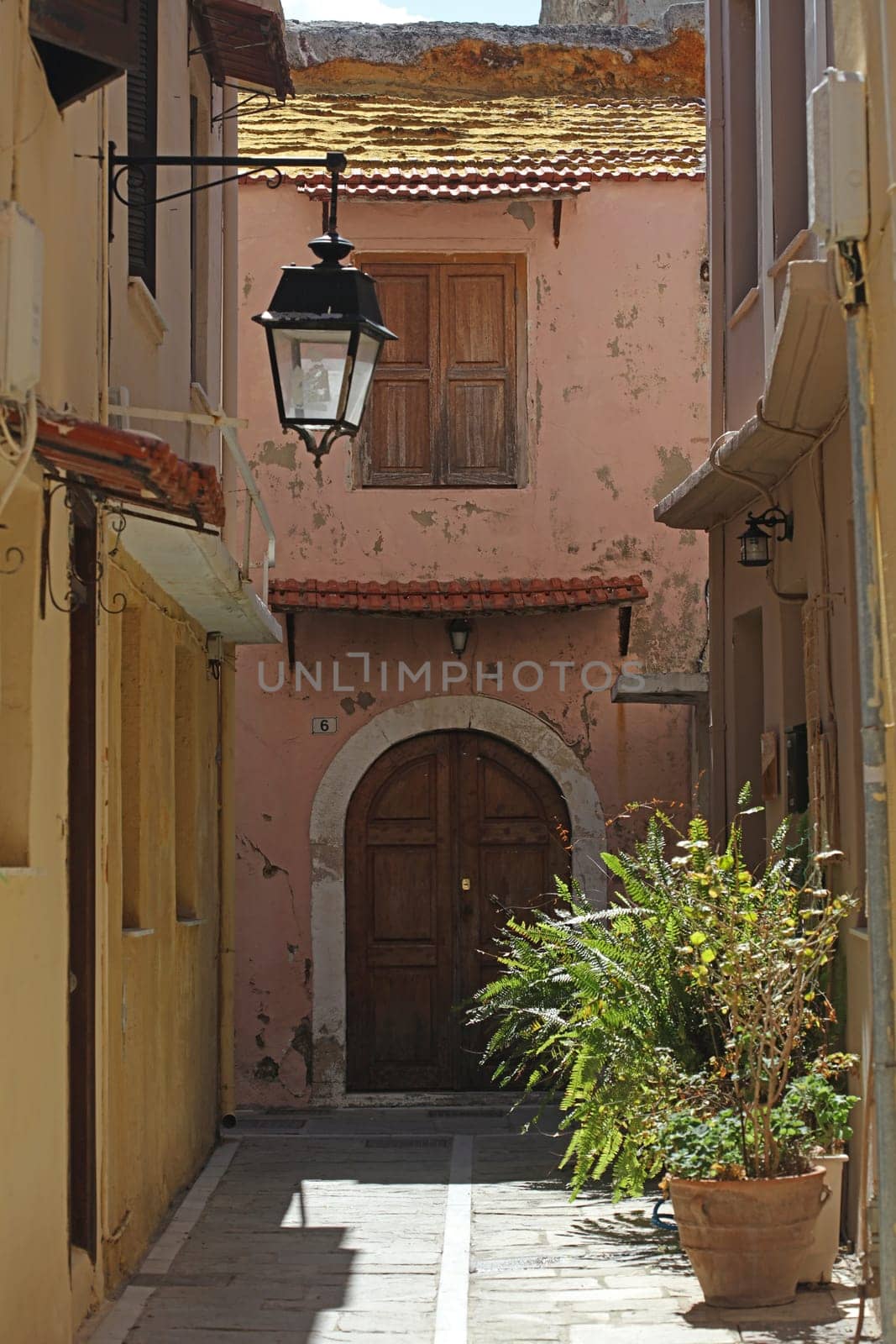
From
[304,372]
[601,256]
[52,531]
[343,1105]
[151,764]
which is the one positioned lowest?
[343,1105]

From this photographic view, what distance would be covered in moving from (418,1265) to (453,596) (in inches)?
233

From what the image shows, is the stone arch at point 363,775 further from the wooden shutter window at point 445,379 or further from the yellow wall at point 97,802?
the yellow wall at point 97,802

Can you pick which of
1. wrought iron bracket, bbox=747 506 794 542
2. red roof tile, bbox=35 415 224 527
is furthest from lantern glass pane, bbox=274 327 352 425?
wrought iron bracket, bbox=747 506 794 542

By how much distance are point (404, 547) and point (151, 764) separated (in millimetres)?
5293

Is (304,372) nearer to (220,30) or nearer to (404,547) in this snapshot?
(220,30)

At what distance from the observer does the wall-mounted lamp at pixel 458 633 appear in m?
13.3

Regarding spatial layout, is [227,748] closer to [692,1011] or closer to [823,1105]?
[692,1011]

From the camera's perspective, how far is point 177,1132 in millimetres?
9586

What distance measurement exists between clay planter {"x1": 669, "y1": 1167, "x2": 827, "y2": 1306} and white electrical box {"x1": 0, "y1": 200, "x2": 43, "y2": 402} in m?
3.81

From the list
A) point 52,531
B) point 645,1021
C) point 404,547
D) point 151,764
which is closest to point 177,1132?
point 151,764

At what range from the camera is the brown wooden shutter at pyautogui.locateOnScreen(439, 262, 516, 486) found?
45.8ft

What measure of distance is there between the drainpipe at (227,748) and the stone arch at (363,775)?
114 cm

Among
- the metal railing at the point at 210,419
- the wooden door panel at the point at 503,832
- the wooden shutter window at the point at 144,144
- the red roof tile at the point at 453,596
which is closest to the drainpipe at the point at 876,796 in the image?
the metal railing at the point at 210,419

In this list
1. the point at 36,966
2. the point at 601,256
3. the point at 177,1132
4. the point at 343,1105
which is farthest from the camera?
the point at 601,256
